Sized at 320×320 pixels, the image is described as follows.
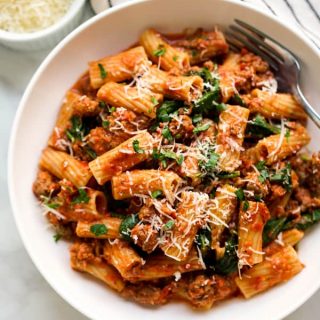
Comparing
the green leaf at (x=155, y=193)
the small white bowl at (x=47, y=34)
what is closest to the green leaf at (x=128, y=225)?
the green leaf at (x=155, y=193)

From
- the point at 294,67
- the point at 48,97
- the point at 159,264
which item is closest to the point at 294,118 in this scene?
the point at 294,67

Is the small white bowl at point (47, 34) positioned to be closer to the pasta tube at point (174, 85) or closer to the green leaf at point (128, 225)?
the pasta tube at point (174, 85)

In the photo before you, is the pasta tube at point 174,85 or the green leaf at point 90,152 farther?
the green leaf at point 90,152

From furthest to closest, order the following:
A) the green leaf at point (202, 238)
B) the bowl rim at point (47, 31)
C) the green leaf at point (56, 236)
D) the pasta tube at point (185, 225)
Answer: the bowl rim at point (47, 31) < the green leaf at point (56, 236) < the green leaf at point (202, 238) < the pasta tube at point (185, 225)

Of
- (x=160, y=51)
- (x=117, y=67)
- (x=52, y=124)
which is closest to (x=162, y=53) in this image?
(x=160, y=51)

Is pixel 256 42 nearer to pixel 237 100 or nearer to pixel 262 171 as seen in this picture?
pixel 237 100

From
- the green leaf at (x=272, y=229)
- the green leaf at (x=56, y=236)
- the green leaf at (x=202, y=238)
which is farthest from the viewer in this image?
the green leaf at (x=56, y=236)

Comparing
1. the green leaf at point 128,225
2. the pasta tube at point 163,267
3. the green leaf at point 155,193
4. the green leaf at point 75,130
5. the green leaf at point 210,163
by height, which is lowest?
the pasta tube at point 163,267
